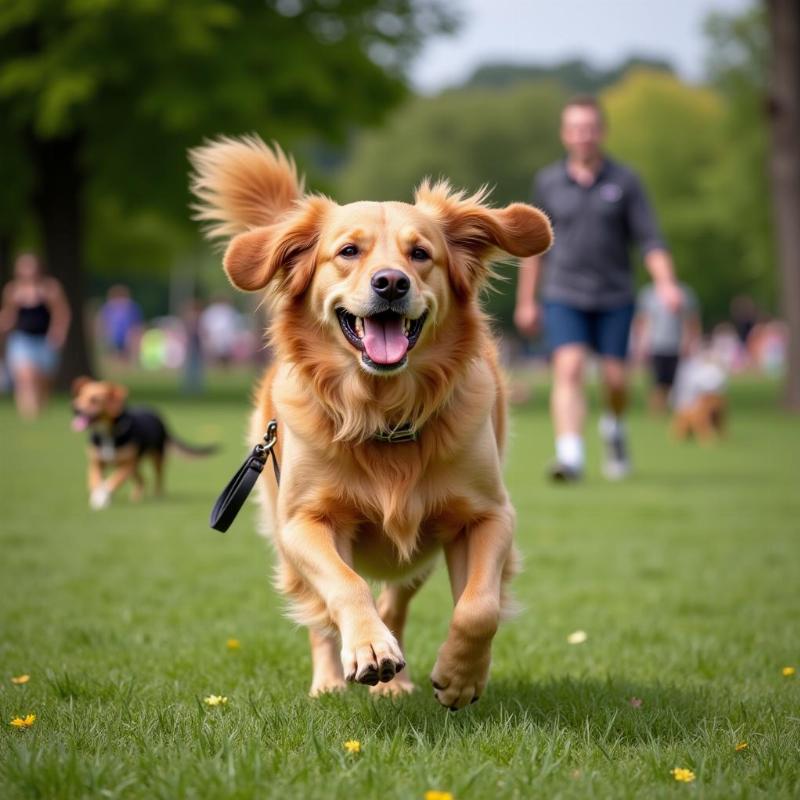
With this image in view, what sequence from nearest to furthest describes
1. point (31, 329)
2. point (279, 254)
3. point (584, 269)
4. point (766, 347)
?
point (279, 254) < point (584, 269) < point (31, 329) < point (766, 347)

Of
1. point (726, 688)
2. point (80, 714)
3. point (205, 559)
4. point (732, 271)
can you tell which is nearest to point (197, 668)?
point (80, 714)

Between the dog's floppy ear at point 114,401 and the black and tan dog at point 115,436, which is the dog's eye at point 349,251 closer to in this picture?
the black and tan dog at point 115,436

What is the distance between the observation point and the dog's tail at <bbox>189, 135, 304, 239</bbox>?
457 cm

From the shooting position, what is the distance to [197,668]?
429 centimetres

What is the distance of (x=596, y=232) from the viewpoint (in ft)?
31.6

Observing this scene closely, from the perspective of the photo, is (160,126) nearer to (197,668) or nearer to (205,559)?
(205,559)

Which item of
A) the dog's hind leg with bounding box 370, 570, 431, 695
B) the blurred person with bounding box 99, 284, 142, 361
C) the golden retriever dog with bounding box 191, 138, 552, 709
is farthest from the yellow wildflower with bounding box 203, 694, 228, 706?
the blurred person with bounding box 99, 284, 142, 361

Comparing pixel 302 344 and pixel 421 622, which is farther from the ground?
pixel 302 344

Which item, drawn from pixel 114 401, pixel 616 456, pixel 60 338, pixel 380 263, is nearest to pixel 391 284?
pixel 380 263

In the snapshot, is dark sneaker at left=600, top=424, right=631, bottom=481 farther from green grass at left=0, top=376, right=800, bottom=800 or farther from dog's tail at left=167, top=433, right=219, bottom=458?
dog's tail at left=167, top=433, right=219, bottom=458

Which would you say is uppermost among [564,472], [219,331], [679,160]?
[679,160]

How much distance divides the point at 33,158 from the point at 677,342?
12.4 meters

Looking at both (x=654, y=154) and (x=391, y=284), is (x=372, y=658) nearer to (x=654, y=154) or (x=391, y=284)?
(x=391, y=284)

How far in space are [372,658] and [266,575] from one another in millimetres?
3528
